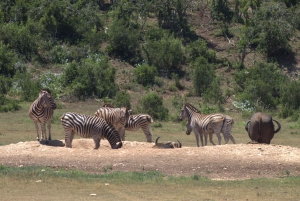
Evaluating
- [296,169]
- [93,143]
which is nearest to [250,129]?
[296,169]

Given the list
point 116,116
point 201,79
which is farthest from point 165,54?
point 116,116

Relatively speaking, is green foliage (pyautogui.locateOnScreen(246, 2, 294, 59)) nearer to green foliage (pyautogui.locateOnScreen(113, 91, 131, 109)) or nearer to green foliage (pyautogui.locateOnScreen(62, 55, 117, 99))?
green foliage (pyautogui.locateOnScreen(62, 55, 117, 99))

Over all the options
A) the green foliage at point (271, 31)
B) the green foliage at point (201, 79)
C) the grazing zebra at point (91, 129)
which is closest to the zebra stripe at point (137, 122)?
the grazing zebra at point (91, 129)

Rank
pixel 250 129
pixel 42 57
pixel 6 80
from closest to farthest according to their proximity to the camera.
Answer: pixel 250 129 < pixel 6 80 < pixel 42 57

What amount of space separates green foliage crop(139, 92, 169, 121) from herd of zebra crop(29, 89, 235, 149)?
31.4 ft

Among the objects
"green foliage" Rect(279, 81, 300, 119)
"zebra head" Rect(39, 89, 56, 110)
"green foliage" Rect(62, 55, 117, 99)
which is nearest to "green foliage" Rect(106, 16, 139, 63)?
"green foliage" Rect(62, 55, 117, 99)

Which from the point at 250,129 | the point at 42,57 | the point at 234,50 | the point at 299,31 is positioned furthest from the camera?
the point at 299,31

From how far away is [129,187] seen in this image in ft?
52.0

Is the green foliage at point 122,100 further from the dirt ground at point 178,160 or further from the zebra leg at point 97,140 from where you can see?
the dirt ground at point 178,160

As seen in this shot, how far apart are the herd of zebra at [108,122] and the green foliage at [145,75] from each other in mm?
17685

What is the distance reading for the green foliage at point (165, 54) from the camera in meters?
45.6

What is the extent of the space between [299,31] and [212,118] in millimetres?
32054

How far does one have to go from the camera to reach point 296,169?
18.2m

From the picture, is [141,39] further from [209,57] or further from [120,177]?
[120,177]
